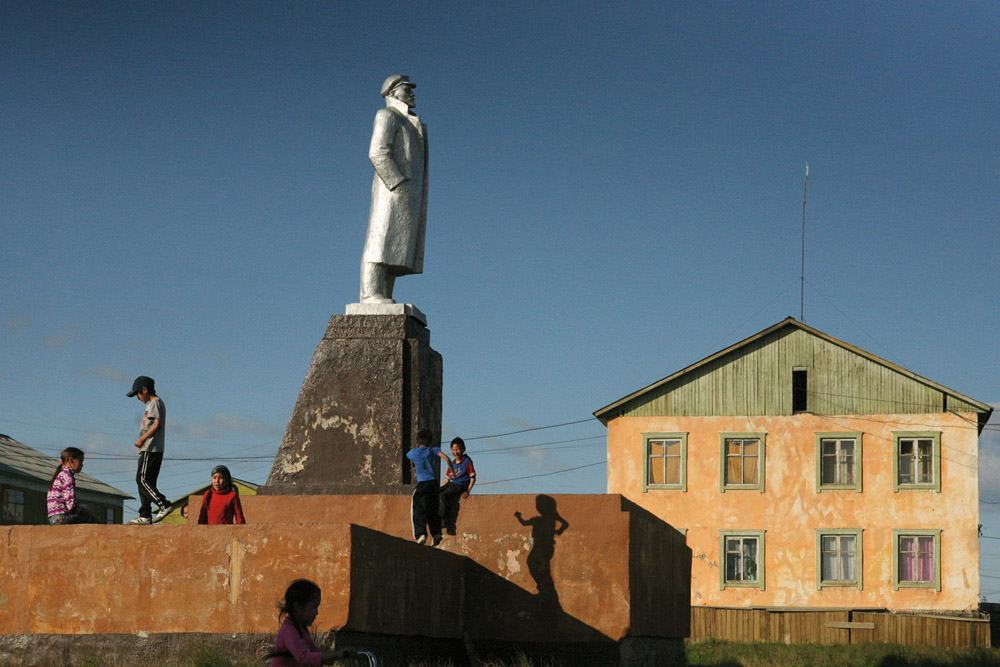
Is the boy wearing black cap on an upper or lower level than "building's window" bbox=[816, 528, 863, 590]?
upper

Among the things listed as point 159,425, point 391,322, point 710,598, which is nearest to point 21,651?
point 159,425

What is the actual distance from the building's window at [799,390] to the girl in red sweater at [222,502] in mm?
26293

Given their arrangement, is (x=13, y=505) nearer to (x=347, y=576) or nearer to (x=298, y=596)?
(x=347, y=576)

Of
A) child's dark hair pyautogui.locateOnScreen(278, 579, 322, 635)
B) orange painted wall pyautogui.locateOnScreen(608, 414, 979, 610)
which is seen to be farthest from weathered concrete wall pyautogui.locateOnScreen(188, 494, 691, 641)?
Answer: orange painted wall pyautogui.locateOnScreen(608, 414, 979, 610)

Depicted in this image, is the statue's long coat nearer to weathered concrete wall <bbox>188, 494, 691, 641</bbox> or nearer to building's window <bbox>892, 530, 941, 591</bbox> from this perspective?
weathered concrete wall <bbox>188, 494, 691, 641</bbox>

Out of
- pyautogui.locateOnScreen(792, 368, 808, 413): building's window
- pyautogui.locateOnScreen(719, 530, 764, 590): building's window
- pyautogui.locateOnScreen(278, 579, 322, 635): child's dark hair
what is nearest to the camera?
pyautogui.locateOnScreen(278, 579, 322, 635): child's dark hair

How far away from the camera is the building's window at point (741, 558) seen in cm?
3388

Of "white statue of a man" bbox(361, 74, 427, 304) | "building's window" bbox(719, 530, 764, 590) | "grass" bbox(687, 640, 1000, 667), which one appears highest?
"white statue of a man" bbox(361, 74, 427, 304)

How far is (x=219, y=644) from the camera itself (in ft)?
30.1

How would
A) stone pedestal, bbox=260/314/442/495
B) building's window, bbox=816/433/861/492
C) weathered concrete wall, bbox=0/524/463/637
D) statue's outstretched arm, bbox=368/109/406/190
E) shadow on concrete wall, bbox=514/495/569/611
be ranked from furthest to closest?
1. building's window, bbox=816/433/861/492
2. statue's outstretched arm, bbox=368/109/406/190
3. stone pedestal, bbox=260/314/442/495
4. shadow on concrete wall, bbox=514/495/569/611
5. weathered concrete wall, bbox=0/524/463/637

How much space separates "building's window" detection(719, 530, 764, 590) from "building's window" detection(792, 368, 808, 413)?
3.42 m

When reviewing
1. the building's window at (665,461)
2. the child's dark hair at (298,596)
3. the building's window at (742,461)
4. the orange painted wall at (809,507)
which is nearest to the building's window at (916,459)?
the orange painted wall at (809,507)

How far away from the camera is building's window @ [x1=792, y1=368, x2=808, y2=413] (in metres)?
35.0

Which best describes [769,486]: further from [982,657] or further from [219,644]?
[219,644]
